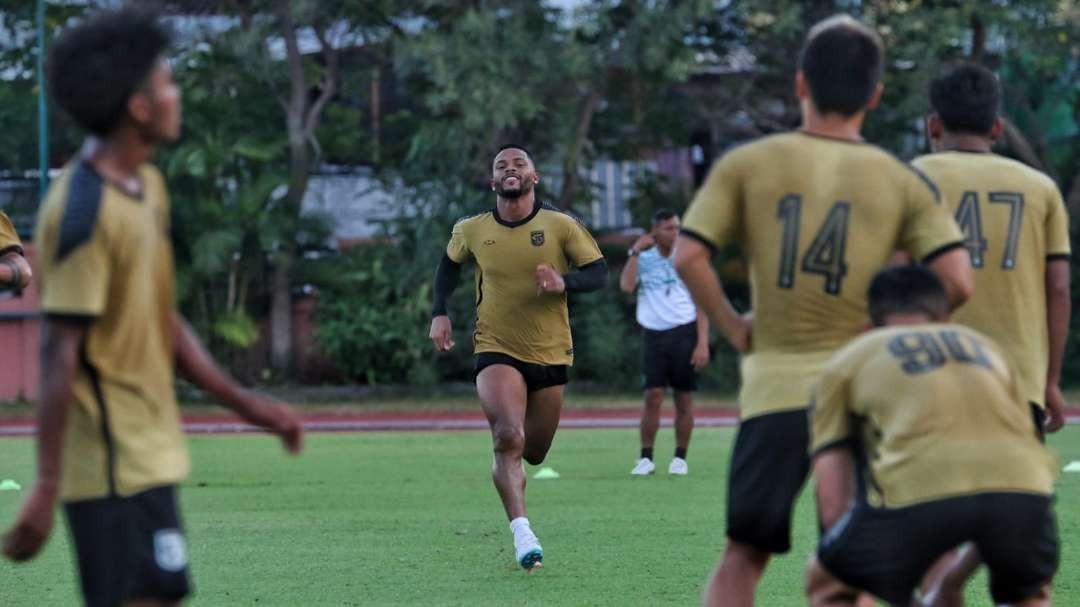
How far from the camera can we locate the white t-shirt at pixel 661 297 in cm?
1608

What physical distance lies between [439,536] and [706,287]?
551 cm

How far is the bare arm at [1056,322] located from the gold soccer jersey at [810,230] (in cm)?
104

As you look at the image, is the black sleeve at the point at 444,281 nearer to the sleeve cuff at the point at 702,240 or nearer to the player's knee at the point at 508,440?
the player's knee at the point at 508,440

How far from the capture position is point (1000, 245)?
6480 mm

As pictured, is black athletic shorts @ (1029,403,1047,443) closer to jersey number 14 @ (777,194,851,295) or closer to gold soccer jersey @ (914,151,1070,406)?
gold soccer jersey @ (914,151,1070,406)

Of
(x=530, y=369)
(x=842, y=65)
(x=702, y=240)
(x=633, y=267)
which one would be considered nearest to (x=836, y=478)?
(x=702, y=240)

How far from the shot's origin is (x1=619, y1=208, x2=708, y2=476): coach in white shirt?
51.0 feet

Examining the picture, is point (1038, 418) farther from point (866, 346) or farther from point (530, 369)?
point (530, 369)

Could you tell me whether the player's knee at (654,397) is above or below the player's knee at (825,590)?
below

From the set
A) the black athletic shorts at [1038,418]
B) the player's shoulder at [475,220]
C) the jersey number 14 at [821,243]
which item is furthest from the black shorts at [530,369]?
the jersey number 14 at [821,243]

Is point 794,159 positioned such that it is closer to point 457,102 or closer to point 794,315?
point 794,315

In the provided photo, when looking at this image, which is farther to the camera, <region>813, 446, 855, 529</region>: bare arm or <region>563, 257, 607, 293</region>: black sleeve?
<region>563, 257, 607, 293</region>: black sleeve

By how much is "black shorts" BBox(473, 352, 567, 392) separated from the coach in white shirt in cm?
515

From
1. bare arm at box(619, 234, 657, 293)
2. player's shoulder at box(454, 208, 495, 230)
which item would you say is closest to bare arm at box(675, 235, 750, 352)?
player's shoulder at box(454, 208, 495, 230)
